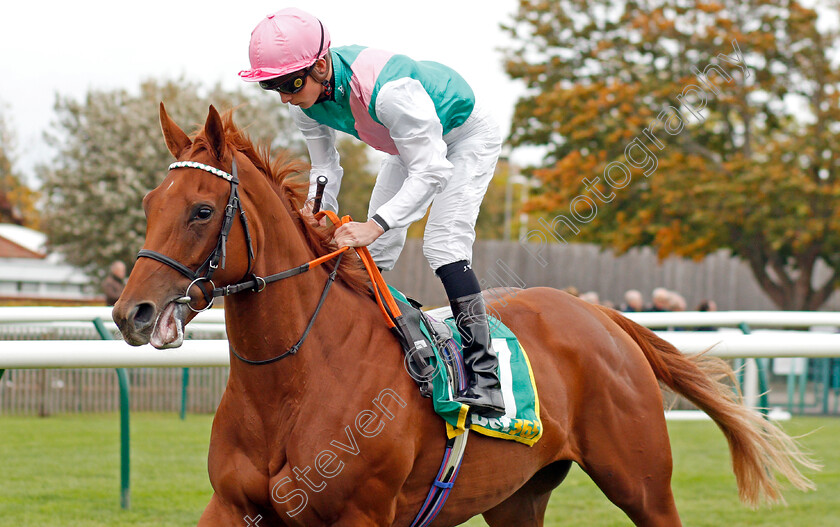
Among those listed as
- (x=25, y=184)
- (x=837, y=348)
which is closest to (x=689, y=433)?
(x=837, y=348)

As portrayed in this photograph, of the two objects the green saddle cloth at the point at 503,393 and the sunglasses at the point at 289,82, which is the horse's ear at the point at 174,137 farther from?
the green saddle cloth at the point at 503,393

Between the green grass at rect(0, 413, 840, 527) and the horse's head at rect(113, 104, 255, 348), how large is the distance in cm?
252

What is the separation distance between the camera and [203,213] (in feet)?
7.55

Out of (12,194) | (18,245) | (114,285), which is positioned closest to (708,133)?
(114,285)

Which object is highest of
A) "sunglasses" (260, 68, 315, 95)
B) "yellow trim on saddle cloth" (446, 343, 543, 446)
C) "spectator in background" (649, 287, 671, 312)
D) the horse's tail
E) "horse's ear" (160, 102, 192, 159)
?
"sunglasses" (260, 68, 315, 95)

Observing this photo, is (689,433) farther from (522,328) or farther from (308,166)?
(308,166)

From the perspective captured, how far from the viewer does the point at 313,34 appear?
2.63 meters

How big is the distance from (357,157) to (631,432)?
27.3 metres

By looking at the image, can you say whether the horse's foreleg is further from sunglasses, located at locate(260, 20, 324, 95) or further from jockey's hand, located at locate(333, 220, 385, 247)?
sunglasses, located at locate(260, 20, 324, 95)

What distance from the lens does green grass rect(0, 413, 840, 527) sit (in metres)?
4.66

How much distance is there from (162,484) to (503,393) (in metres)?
3.21

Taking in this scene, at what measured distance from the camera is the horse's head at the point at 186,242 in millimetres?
2170

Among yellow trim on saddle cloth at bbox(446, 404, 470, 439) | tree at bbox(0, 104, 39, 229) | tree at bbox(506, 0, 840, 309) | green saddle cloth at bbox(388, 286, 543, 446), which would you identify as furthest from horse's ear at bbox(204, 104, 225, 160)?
tree at bbox(0, 104, 39, 229)

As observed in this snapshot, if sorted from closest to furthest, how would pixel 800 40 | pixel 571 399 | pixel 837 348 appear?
pixel 571 399 < pixel 837 348 < pixel 800 40
